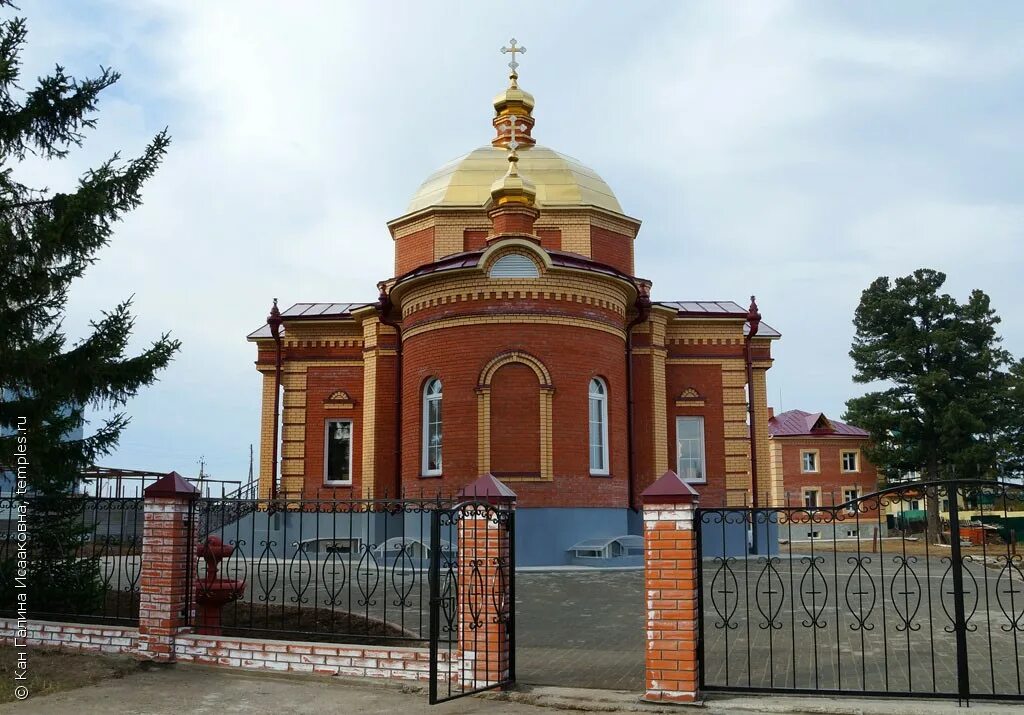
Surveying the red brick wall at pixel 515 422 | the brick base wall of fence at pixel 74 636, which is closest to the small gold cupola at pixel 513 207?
the red brick wall at pixel 515 422

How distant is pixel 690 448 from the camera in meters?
19.5

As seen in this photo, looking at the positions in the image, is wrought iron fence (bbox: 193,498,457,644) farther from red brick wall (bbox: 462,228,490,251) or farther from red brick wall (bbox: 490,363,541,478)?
red brick wall (bbox: 462,228,490,251)

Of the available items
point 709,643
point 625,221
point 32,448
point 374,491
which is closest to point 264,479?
point 374,491

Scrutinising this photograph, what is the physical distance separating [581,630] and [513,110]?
1500 cm

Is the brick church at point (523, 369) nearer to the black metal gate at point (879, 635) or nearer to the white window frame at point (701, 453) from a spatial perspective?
the white window frame at point (701, 453)

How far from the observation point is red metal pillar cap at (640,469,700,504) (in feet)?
20.5

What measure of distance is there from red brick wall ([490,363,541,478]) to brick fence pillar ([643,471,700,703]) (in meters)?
9.16

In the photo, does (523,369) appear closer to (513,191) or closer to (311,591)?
(513,191)

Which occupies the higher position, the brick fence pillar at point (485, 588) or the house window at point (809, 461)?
the house window at point (809, 461)

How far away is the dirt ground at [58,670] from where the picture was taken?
21.5 ft

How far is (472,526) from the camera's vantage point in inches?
263

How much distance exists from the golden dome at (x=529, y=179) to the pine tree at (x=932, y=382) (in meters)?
13.5

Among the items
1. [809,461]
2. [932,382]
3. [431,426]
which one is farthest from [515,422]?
[809,461]

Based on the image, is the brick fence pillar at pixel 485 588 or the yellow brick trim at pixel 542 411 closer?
the brick fence pillar at pixel 485 588
